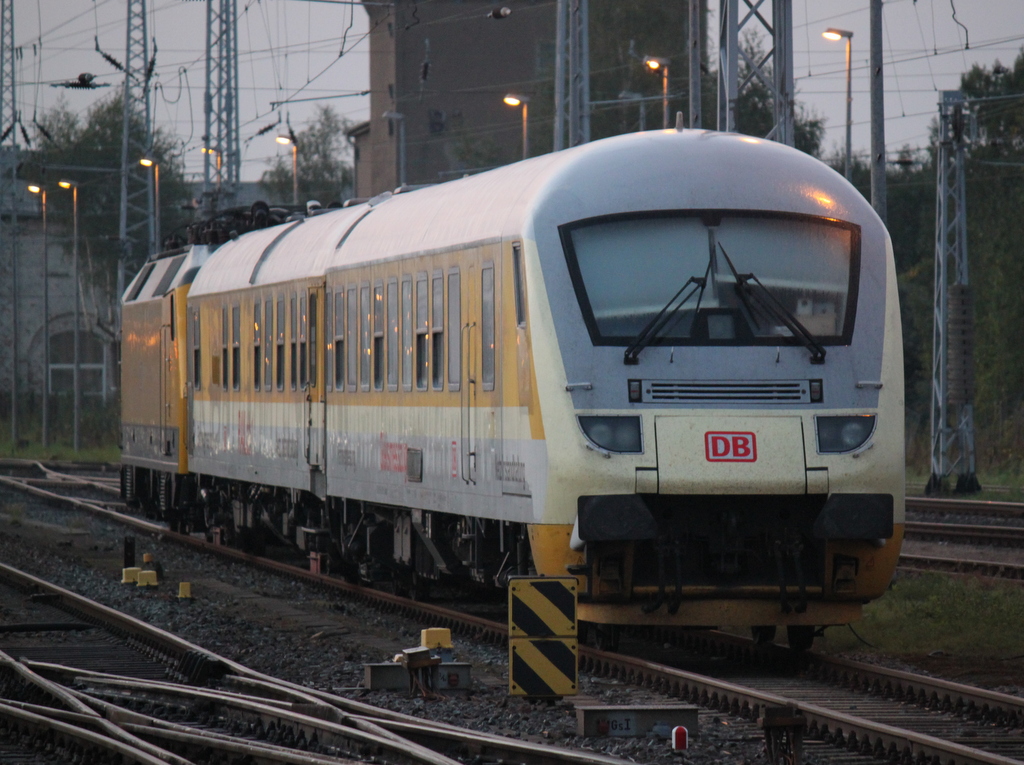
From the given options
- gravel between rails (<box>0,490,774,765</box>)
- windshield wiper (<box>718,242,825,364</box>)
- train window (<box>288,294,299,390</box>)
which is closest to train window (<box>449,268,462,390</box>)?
gravel between rails (<box>0,490,774,765</box>)

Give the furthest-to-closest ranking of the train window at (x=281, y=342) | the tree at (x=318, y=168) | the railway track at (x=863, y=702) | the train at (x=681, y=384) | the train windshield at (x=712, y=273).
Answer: the tree at (x=318, y=168) → the train window at (x=281, y=342) → the train windshield at (x=712, y=273) → the train at (x=681, y=384) → the railway track at (x=863, y=702)

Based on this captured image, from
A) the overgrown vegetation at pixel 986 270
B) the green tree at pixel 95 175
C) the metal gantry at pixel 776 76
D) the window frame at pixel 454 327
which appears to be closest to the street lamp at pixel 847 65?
the overgrown vegetation at pixel 986 270

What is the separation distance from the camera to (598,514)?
35.1 ft

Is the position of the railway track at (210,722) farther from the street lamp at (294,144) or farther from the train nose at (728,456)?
the street lamp at (294,144)

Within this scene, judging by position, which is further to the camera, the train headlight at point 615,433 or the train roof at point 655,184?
the train roof at point 655,184

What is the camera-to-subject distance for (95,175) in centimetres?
7938

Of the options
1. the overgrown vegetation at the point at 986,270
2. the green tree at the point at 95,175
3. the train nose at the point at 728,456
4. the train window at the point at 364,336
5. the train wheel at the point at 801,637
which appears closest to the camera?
the train nose at the point at 728,456

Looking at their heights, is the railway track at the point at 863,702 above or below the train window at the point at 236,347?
below

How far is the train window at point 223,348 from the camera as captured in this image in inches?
841

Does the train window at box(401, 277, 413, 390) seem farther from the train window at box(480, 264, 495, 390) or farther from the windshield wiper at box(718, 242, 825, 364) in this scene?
the windshield wiper at box(718, 242, 825, 364)

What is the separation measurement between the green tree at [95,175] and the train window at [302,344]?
60.4m

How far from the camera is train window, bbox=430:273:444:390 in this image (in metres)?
13.6

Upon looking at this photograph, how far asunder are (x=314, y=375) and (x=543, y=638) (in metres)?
7.85

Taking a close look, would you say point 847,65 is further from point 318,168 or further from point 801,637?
point 318,168
